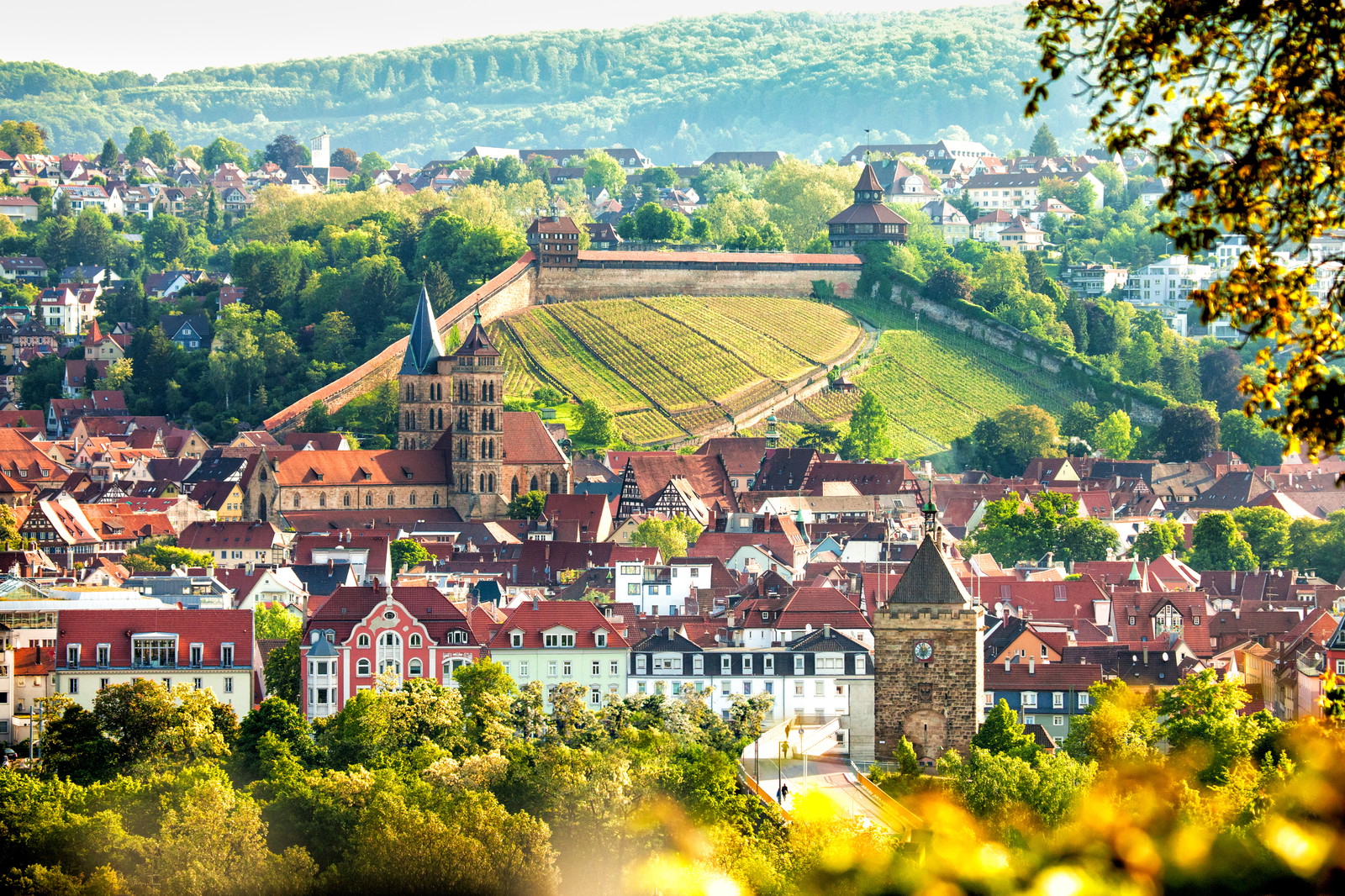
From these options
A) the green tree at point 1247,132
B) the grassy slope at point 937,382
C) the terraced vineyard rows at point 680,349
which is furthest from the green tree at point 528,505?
the green tree at point 1247,132

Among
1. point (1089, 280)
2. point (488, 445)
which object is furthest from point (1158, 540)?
point (1089, 280)

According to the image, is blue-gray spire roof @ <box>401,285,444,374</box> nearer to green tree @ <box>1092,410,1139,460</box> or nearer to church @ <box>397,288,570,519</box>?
church @ <box>397,288,570,519</box>

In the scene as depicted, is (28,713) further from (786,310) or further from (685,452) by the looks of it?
(786,310)

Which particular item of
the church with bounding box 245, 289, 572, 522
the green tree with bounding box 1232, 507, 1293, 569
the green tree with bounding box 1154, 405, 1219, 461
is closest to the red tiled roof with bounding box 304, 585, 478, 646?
the green tree with bounding box 1232, 507, 1293, 569

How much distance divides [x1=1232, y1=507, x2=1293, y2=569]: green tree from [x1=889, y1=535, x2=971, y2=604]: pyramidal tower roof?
53136mm

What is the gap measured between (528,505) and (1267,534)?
101ft

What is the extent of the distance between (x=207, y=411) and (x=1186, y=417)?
51.0 metres

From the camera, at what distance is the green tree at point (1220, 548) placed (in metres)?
93.6

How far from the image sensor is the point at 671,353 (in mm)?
128125

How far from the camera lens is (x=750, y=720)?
50.7 m

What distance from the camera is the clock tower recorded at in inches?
1756

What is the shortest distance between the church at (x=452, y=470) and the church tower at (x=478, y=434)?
38mm

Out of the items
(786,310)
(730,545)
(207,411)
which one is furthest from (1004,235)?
(730,545)

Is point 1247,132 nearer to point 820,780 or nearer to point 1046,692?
point 820,780
